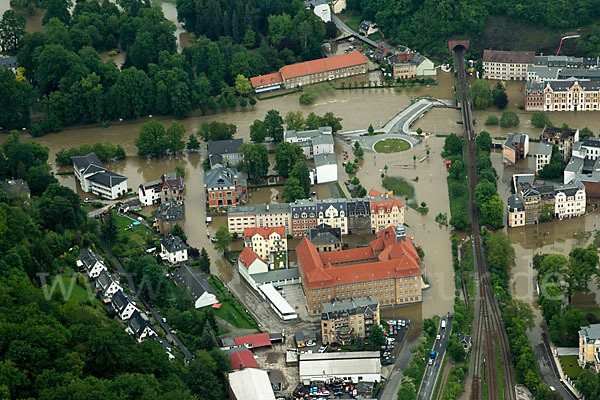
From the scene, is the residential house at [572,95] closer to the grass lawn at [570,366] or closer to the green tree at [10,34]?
the grass lawn at [570,366]

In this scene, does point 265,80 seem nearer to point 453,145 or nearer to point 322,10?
point 322,10

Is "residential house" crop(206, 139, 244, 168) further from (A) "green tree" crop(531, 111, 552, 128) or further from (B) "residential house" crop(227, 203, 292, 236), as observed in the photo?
(A) "green tree" crop(531, 111, 552, 128)

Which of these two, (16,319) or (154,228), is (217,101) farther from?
(16,319)

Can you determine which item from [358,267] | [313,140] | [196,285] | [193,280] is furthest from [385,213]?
[196,285]

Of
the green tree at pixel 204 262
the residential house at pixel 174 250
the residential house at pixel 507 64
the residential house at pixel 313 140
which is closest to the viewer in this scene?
the green tree at pixel 204 262

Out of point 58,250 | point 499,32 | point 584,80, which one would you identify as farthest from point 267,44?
point 58,250

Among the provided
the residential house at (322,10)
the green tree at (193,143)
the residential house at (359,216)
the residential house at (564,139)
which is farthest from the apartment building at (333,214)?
the residential house at (322,10)
